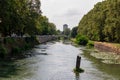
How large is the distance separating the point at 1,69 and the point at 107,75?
1281 cm

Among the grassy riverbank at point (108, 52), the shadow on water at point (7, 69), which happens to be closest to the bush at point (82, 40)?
the grassy riverbank at point (108, 52)

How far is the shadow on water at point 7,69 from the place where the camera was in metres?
38.8

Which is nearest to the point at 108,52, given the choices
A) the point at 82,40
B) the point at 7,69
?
the point at 7,69

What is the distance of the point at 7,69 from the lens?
4312cm

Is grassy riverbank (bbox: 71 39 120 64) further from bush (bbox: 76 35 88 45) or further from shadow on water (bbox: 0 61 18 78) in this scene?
bush (bbox: 76 35 88 45)

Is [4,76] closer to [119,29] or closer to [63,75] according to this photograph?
[63,75]

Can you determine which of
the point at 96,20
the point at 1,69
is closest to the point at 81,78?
the point at 1,69

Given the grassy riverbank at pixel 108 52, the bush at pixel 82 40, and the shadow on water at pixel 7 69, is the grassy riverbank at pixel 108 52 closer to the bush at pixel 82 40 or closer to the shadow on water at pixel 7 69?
the shadow on water at pixel 7 69

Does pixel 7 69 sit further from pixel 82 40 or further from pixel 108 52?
pixel 82 40

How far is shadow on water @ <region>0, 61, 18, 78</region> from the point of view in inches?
1528

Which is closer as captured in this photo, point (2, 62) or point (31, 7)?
→ point (2, 62)

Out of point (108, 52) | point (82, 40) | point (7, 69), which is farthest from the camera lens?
point (82, 40)

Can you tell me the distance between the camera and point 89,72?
141 feet

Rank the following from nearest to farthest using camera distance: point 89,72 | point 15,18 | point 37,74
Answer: point 37,74, point 89,72, point 15,18
